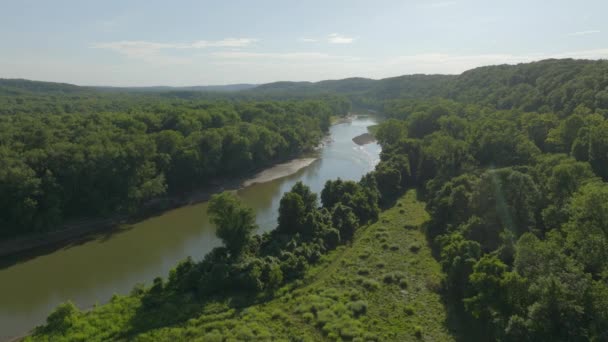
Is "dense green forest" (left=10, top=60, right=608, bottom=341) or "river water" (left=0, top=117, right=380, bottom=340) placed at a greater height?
"dense green forest" (left=10, top=60, right=608, bottom=341)

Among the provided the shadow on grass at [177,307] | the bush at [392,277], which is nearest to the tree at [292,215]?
the shadow on grass at [177,307]

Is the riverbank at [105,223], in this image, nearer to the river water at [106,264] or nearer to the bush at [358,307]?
the river water at [106,264]

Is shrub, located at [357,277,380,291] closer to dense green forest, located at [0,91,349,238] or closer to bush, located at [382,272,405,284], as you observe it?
bush, located at [382,272,405,284]

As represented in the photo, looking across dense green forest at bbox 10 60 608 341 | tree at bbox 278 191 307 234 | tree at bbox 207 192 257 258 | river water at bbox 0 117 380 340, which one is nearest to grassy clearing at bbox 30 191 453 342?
dense green forest at bbox 10 60 608 341

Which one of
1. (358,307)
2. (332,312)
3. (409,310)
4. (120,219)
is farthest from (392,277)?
(120,219)

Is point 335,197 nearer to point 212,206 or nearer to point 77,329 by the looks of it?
point 212,206

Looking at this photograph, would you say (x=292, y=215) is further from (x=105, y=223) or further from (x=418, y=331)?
(x=105, y=223)
